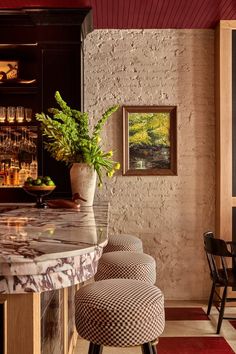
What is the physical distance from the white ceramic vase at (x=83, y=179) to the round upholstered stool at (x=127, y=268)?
94 cm

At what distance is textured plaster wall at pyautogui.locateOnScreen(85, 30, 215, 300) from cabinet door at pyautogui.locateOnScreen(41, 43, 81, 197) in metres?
0.50

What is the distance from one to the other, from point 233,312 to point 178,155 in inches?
63.2

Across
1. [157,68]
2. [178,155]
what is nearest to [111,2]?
[157,68]

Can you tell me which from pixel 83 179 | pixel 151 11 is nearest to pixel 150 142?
pixel 151 11

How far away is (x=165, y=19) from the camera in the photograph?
14.5 ft

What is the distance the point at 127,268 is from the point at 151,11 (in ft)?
8.65

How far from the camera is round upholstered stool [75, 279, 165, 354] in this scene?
164cm

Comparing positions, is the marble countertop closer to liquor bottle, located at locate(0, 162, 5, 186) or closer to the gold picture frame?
liquor bottle, located at locate(0, 162, 5, 186)

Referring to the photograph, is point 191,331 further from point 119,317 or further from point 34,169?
point 119,317

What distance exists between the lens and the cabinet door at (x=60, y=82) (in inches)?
165

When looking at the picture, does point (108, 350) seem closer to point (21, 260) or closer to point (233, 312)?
point (233, 312)

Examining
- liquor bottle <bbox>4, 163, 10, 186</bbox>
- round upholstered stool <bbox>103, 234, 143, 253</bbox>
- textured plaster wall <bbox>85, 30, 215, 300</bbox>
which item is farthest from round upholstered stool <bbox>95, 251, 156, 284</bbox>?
liquor bottle <bbox>4, 163, 10, 186</bbox>

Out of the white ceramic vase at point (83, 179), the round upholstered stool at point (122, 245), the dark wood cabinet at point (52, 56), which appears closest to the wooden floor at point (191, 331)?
the round upholstered stool at point (122, 245)

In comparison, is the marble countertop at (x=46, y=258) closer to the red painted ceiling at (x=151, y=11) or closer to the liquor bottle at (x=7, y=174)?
the red painted ceiling at (x=151, y=11)
